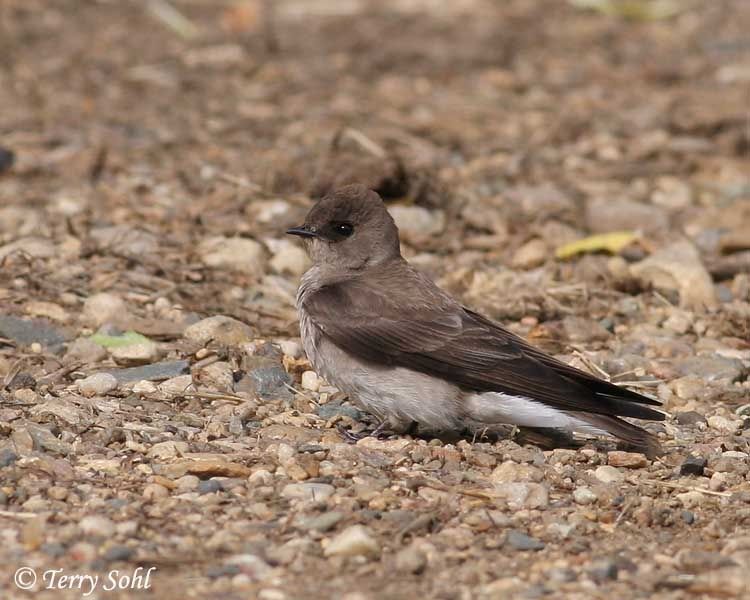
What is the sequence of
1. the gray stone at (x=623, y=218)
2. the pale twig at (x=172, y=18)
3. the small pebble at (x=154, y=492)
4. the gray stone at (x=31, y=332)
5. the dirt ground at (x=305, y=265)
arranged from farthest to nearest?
the pale twig at (x=172, y=18), the gray stone at (x=623, y=218), the gray stone at (x=31, y=332), the small pebble at (x=154, y=492), the dirt ground at (x=305, y=265)

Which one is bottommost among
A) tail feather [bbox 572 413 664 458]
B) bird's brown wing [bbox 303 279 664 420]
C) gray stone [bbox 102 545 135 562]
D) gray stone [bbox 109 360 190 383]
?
gray stone [bbox 109 360 190 383]

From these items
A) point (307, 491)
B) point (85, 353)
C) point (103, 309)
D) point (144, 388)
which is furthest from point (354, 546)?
point (103, 309)

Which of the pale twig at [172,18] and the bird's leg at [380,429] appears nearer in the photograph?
the bird's leg at [380,429]

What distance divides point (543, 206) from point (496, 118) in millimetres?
2553

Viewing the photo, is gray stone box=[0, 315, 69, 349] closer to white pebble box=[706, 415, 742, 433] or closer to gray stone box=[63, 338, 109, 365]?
gray stone box=[63, 338, 109, 365]

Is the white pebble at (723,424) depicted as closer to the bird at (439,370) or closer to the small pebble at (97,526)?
the bird at (439,370)

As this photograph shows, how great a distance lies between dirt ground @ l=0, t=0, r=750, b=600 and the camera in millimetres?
4938

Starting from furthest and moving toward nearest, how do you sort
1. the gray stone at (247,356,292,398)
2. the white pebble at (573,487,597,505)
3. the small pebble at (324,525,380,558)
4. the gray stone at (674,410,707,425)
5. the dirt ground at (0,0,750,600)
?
the gray stone at (247,356,292,398) → the gray stone at (674,410,707,425) → the white pebble at (573,487,597,505) → the dirt ground at (0,0,750,600) → the small pebble at (324,525,380,558)

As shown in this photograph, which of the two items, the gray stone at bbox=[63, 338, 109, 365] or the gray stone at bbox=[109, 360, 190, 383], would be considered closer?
the gray stone at bbox=[109, 360, 190, 383]

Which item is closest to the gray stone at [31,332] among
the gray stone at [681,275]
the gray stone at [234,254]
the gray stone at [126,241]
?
the gray stone at [126,241]

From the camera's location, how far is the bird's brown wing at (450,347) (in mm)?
6000

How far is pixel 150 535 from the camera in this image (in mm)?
4918

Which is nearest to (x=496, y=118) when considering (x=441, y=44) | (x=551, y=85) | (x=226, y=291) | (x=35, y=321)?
(x=551, y=85)

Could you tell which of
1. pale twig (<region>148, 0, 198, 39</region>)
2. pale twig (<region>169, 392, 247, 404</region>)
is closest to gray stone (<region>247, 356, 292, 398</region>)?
pale twig (<region>169, 392, 247, 404</region>)
